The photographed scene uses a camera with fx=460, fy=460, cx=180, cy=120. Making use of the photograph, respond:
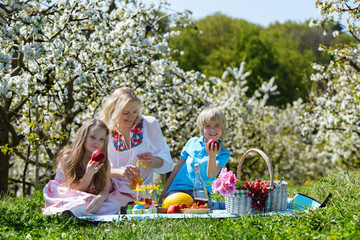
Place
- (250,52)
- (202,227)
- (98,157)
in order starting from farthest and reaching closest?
1. (250,52)
2. (98,157)
3. (202,227)

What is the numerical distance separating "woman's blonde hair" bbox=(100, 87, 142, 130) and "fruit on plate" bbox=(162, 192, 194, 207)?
3.41ft

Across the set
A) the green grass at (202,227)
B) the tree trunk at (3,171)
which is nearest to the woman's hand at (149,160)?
the green grass at (202,227)

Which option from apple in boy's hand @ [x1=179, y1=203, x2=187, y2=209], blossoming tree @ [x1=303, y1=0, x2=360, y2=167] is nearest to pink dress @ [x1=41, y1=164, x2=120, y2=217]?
apple in boy's hand @ [x1=179, y1=203, x2=187, y2=209]

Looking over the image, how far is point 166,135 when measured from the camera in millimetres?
9602

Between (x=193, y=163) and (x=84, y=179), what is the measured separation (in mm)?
1190

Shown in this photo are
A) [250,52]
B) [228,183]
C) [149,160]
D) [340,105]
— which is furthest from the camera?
[250,52]

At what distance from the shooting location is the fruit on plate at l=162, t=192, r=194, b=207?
4629mm

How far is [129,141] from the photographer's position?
17.2 feet

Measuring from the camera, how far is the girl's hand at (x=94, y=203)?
448 centimetres

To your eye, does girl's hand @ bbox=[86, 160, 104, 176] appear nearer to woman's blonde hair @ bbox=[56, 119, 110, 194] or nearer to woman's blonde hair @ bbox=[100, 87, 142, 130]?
woman's blonde hair @ bbox=[56, 119, 110, 194]

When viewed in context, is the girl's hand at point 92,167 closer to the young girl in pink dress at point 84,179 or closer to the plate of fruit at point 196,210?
the young girl in pink dress at point 84,179

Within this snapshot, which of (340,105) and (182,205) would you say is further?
(340,105)

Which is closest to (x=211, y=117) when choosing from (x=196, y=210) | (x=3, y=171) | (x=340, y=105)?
(x=196, y=210)

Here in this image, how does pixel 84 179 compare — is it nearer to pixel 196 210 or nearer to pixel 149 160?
pixel 149 160
